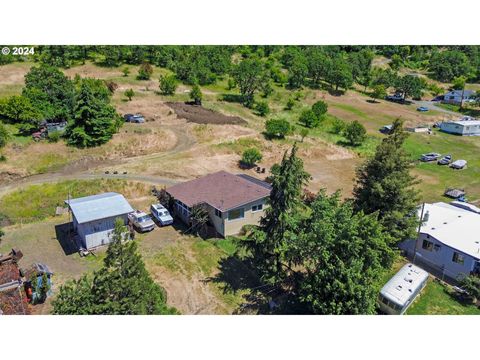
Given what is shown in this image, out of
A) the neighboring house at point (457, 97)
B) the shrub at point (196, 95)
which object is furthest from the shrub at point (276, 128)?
the neighboring house at point (457, 97)

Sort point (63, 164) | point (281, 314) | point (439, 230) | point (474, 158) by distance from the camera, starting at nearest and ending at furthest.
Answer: point (281, 314)
point (439, 230)
point (63, 164)
point (474, 158)

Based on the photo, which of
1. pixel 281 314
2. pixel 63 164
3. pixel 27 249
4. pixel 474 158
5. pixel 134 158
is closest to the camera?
pixel 281 314

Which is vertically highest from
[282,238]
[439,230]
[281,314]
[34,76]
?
[34,76]

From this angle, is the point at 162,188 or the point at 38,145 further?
the point at 38,145

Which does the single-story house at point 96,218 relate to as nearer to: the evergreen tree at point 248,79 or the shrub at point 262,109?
the shrub at point 262,109

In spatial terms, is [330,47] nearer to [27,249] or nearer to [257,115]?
[257,115]

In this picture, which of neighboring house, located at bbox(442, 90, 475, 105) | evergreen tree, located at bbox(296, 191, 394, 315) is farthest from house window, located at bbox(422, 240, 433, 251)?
neighboring house, located at bbox(442, 90, 475, 105)

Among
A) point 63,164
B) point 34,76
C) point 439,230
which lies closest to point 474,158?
point 439,230

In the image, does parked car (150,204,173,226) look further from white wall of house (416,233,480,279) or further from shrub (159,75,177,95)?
shrub (159,75,177,95)
